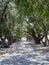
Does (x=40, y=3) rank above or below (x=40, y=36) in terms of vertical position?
above

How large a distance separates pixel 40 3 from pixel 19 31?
35.6m

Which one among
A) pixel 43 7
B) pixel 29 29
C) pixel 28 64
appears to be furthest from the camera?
pixel 29 29

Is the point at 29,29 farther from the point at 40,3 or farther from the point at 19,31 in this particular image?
the point at 40,3

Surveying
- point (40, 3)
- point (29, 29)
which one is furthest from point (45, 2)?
point (29, 29)

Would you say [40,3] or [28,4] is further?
[40,3]

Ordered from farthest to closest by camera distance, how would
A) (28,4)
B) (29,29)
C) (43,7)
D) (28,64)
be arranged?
(29,29), (28,64), (43,7), (28,4)

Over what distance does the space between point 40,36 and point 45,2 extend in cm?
3641

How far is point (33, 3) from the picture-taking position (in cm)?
614

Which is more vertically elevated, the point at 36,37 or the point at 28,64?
the point at 28,64

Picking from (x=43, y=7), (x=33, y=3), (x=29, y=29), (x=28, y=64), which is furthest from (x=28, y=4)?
(x=29, y=29)

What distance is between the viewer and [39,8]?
6.25 meters

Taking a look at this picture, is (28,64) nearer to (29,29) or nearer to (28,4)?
(28,4)

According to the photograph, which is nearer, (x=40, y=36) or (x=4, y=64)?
(x=4, y=64)

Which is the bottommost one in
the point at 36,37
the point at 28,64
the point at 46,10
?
the point at 36,37
